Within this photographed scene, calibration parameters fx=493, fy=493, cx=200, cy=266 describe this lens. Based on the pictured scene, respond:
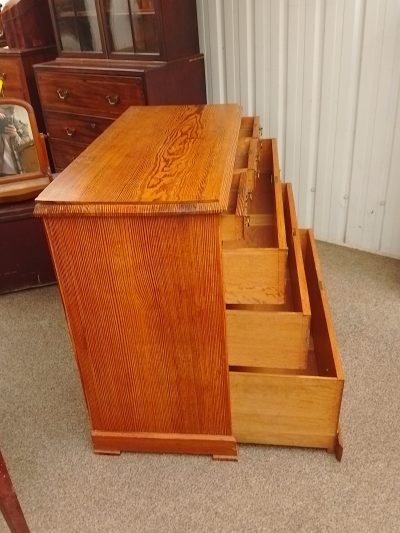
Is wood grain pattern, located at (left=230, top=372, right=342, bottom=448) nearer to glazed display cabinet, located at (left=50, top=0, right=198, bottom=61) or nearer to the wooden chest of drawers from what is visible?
the wooden chest of drawers

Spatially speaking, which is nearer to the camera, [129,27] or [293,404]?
[293,404]

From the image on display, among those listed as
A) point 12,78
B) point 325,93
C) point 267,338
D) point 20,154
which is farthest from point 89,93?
point 267,338

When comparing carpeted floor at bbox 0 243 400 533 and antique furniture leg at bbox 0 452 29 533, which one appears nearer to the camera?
antique furniture leg at bbox 0 452 29 533

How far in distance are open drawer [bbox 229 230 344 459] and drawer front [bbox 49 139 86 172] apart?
157 centimetres

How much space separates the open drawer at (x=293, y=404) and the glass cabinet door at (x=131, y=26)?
1.37 m

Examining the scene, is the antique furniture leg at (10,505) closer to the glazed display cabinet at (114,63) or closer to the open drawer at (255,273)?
the open drawer at (255,273)

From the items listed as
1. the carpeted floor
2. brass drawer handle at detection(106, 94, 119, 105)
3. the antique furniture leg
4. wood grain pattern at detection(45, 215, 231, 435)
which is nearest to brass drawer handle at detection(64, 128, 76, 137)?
brass drawer handle at detection(106, 94, 119, 105)

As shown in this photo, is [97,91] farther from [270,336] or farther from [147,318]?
[270,336]

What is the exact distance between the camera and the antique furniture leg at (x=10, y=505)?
99 cm

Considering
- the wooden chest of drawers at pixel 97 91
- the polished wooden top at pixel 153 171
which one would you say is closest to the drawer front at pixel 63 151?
the wooden chest of drawers at pixel 97 91

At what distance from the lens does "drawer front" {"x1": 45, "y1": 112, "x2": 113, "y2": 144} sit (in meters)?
2.23

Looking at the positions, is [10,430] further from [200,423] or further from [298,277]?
[298,277]

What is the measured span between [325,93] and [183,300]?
1.30 metres

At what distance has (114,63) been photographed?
2.10 m
